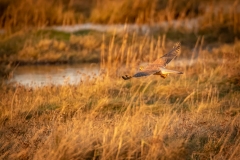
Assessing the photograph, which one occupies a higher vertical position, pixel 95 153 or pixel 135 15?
pixel 135 15

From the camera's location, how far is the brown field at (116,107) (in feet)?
16.9

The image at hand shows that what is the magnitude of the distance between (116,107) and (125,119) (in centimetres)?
164

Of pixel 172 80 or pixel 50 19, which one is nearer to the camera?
pixel 172 80

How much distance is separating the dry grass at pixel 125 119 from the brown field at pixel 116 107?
0.01m

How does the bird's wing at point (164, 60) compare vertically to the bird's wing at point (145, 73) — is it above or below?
above

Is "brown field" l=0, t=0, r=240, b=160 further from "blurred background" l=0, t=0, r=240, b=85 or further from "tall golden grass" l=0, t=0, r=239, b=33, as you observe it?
"tall golden grass" l=0, t=0, r=239, b=33

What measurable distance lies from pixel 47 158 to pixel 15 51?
903cm

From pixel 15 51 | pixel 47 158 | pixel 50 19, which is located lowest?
pixel 47 158

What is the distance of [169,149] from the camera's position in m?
5.08

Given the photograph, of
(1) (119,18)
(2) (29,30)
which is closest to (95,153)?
(2) (29,30)

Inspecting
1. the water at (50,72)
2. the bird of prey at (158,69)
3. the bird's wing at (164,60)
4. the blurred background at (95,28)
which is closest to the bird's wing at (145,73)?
the bird of prey at (158,69)

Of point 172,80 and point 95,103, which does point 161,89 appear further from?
point 95,103

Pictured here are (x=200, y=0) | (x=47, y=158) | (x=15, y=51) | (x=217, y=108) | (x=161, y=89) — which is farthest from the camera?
(x=200, y=0)

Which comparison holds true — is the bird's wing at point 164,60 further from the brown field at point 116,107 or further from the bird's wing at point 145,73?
the brown field at point 116,107
